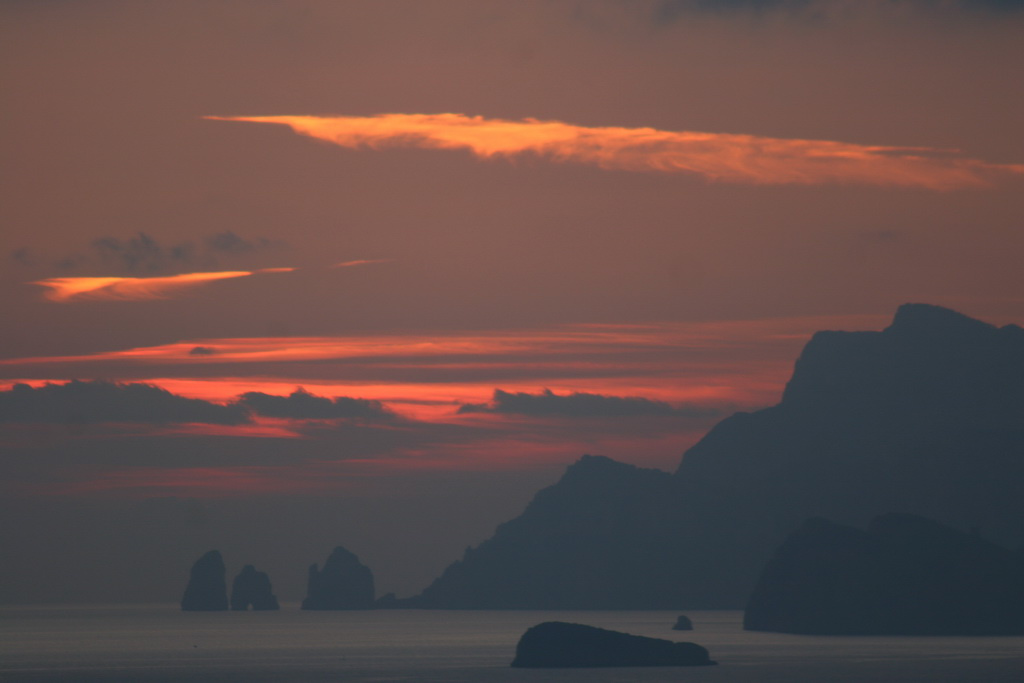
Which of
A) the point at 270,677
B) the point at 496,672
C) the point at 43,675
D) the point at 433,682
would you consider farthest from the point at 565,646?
the point at 43,675

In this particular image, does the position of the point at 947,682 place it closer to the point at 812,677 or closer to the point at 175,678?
the point at 812,677

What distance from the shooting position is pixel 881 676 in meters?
186

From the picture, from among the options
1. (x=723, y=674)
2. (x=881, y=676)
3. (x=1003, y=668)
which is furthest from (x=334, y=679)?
(x=1003, y=668)

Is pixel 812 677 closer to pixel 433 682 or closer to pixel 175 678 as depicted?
pixel 433 682

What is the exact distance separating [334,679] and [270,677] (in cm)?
1098

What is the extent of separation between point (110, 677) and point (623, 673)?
6821 cm

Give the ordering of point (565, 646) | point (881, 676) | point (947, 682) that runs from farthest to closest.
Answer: point (565, 646) → point (881, 676) → point (947, 682)

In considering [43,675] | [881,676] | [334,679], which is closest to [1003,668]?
[881,676]

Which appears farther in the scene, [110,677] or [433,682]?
[110,677]

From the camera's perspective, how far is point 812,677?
7298 inches

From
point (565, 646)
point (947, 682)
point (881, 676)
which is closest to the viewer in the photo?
point (947, 682)

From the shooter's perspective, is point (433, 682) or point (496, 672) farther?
point (496, 672)

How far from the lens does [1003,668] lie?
7825 inches

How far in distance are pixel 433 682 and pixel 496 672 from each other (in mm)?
20286
